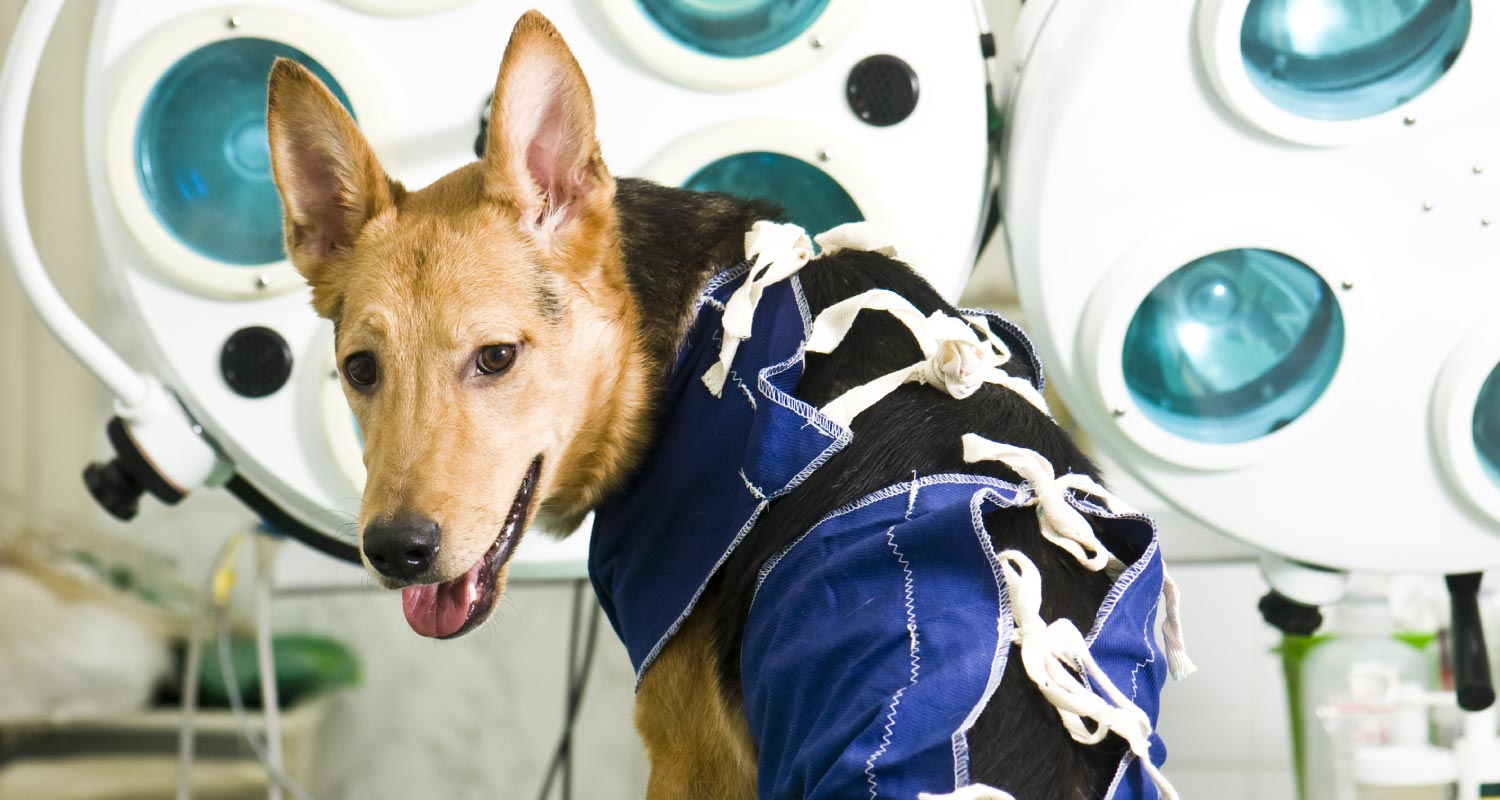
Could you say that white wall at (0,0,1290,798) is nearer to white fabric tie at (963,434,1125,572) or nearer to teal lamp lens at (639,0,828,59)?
teal lamp lens at (639,0,828,59)

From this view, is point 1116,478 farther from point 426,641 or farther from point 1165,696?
point 426,641

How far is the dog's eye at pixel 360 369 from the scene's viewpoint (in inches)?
38.0

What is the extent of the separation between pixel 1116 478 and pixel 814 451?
1101 millimetres

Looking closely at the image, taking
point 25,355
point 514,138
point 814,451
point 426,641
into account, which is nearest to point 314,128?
point 514,138

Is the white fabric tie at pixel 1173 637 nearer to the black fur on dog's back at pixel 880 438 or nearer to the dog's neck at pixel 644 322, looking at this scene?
the black fur on dog's back at pixel 880 438

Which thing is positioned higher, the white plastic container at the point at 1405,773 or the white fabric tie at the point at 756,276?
the white fabric tie at the point at 756,276

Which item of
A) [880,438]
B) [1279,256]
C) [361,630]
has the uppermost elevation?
[1279,256]

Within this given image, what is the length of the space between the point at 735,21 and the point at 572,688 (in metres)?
0.98

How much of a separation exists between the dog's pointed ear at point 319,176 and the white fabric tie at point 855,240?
351 mm

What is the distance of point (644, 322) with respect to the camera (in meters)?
1.02

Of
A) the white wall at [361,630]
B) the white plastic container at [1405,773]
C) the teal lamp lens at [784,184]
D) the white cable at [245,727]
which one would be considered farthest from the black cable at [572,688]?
the white plastic container at [1405,773]

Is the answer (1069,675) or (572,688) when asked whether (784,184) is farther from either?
(572,688)

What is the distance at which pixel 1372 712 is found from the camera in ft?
4.72

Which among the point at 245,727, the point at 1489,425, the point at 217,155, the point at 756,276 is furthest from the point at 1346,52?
the point at 245,727
